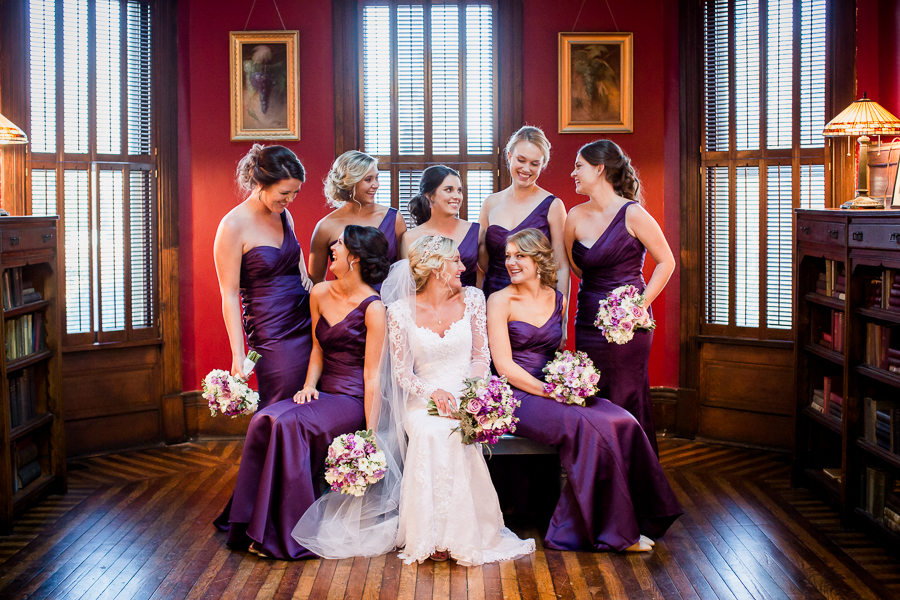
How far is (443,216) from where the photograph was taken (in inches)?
177

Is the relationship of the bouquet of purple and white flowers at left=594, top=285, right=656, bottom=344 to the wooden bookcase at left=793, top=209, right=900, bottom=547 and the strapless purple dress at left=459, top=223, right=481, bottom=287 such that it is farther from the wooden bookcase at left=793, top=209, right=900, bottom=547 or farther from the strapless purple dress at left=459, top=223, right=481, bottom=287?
the wooden bookcase at left=793, top=209, right=900, bottom=547

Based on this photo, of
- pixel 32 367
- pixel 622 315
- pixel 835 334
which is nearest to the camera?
pixel 622 315

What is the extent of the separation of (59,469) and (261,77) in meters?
2.75

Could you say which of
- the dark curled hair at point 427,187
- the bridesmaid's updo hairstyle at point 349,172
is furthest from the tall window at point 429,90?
the bridesmaid's updo hairstyle at point 349,172

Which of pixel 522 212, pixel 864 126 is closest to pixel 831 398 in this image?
pixel 864 126

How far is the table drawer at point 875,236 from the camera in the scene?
12.1 ft

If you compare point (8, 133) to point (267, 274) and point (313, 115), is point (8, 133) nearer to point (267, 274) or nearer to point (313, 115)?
point (267, 274)

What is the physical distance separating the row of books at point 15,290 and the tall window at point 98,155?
2.26 feet

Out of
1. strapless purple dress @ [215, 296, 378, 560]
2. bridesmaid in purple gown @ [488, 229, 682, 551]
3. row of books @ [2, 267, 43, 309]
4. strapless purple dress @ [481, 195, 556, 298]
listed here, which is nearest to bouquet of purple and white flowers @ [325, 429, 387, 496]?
strapless purple dress @ [215, 296, 378, 560]

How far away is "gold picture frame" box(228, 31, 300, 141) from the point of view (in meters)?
5.64

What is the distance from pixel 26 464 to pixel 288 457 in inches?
70.8

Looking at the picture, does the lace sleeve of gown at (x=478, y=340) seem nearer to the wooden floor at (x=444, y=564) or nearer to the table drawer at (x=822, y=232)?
the wooden floor at (x=444, y=564)

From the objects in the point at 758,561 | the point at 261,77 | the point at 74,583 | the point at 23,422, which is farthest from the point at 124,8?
the point at 758,561

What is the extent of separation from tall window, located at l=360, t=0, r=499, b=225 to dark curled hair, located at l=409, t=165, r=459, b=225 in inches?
45.8
